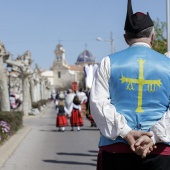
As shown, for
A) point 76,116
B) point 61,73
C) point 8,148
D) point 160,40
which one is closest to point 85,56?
point 61,73

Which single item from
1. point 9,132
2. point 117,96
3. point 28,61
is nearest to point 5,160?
point 9,132

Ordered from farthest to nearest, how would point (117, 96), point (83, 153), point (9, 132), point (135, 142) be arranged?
point (9, 132) < point (83, 153) < point (117, 96) < point (135, 142)

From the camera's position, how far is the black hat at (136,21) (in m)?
3.30

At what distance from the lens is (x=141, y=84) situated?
3227mm

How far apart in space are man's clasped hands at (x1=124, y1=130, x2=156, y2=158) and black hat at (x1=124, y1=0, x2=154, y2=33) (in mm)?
676

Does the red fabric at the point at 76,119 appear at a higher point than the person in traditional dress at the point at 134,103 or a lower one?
lower

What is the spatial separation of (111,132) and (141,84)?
36 centimetres

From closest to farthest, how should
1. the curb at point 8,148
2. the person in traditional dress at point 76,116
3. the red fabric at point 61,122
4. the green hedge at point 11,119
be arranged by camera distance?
the curb at point 8,148, the green hedge at point 11,119, the red fabric at point 61,122, the person in traditional dress at point 76,116

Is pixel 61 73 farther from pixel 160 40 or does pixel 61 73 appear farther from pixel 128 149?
pixel 128 149

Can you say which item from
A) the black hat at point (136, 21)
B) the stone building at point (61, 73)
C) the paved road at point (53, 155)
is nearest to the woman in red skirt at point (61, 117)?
the paved road at point (53, 155)

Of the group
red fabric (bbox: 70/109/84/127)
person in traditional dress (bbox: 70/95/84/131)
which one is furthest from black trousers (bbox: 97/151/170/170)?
red fabric (bbox: 70/109/84/127)

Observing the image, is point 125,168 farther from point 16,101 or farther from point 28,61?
point 16,101

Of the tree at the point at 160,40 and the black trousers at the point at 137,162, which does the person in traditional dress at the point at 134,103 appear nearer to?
the black trousers at the point at 137,162

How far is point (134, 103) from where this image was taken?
3.21 metres
